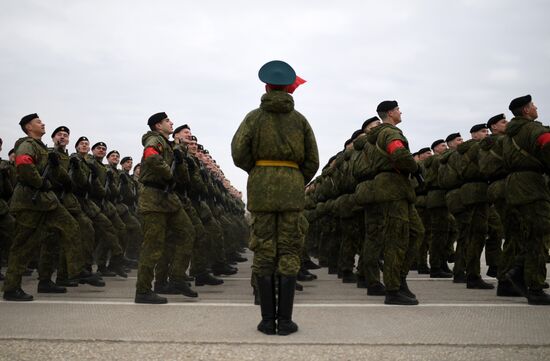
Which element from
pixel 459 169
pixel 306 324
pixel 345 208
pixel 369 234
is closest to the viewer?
pixel 306 324

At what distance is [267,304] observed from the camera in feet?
15.1

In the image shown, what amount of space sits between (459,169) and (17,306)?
6.26 m

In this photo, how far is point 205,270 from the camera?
8.55 meters

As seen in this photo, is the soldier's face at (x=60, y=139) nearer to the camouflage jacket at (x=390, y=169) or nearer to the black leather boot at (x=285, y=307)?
the camouflage jacket at (x=390, y=169)

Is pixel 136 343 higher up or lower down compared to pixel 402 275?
lower down

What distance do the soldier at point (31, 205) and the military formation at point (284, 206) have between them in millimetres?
16

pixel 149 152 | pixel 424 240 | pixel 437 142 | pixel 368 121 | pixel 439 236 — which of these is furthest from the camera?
pixel 437 142

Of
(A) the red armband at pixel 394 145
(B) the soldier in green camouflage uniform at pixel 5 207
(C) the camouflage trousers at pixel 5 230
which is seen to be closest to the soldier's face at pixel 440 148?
(A) the red armband at pixel 394 145

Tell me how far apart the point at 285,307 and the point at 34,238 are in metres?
3.60

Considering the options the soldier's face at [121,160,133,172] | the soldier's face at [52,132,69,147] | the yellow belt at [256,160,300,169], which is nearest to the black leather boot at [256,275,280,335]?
the yellow belt at [256,160,300,169]

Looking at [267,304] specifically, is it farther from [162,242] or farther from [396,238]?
[162,242]

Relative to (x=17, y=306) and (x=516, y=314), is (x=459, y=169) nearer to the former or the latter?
(x=516, y=314)

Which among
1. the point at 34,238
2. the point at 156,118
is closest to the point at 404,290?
the point at 156,118

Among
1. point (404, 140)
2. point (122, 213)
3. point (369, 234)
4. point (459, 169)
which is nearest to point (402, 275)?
point (369, 234)
